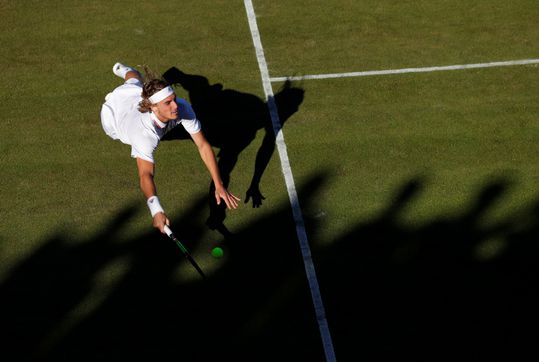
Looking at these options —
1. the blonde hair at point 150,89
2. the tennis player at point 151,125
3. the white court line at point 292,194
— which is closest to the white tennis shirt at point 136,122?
the tennis player at point 151,125

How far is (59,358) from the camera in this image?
7.95 metres

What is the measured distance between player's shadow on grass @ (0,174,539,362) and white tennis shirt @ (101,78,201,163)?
1.05m

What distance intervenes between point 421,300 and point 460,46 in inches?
204

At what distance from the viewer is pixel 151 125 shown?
29.3ft

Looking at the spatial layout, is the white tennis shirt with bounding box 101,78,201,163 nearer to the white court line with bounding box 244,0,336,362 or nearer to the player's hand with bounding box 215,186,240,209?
the player's hand with bounding box 215,186,240,209

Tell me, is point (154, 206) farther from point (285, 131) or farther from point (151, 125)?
point (285, 131)

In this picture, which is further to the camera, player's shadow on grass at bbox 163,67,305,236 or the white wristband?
player's shadow on grass at bbox 163,67,305,236

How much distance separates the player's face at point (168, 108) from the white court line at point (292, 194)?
197cm

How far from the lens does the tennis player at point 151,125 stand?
8547 mm

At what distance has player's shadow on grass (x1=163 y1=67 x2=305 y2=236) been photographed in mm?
10250

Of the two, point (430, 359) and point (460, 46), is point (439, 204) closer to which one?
point (430, 359)

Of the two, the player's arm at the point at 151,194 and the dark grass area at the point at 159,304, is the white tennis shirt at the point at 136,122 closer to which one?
the player's arm at the point at 151,194

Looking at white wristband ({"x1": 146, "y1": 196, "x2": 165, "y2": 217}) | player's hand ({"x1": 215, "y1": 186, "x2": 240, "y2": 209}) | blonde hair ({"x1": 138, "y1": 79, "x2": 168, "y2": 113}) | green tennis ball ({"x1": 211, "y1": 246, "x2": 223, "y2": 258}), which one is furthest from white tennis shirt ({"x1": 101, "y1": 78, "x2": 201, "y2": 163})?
green tennis ball ({"x1": 211, "y1": 246, "x2": 223, "y2": 258})

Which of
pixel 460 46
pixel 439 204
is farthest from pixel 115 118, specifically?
pixel 460 46
